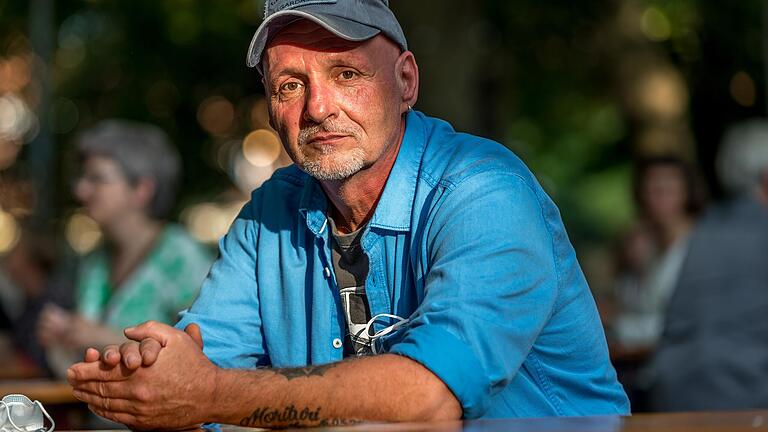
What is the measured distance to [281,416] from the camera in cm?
237

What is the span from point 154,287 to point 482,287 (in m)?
3.70

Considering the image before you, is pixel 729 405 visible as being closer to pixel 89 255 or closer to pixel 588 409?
pixel 588 409

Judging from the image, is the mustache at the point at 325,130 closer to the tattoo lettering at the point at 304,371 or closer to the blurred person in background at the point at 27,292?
the tattoo lettering at the point at 304,371

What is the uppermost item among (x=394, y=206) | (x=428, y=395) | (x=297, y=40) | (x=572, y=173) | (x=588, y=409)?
(x=297, y=40)

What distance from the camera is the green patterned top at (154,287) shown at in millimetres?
5910

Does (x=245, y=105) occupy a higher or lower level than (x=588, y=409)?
lower

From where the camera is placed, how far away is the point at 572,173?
928 inches

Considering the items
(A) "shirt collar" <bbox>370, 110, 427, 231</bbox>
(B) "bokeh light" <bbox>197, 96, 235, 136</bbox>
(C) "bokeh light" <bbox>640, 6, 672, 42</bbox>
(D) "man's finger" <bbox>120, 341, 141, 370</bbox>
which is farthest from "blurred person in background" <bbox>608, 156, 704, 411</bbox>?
(B) "bokeh light" <bbox>197, 96, 235, 136</bbox>

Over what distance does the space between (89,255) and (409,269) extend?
154 inches

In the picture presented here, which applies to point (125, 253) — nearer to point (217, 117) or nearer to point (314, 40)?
point (314, 40)

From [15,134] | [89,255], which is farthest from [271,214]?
[15,134]

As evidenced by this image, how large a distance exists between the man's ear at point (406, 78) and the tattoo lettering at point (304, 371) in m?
0.77

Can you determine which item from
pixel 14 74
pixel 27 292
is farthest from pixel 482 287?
pixel 14 74

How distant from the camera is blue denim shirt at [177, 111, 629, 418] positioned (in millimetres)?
2432
